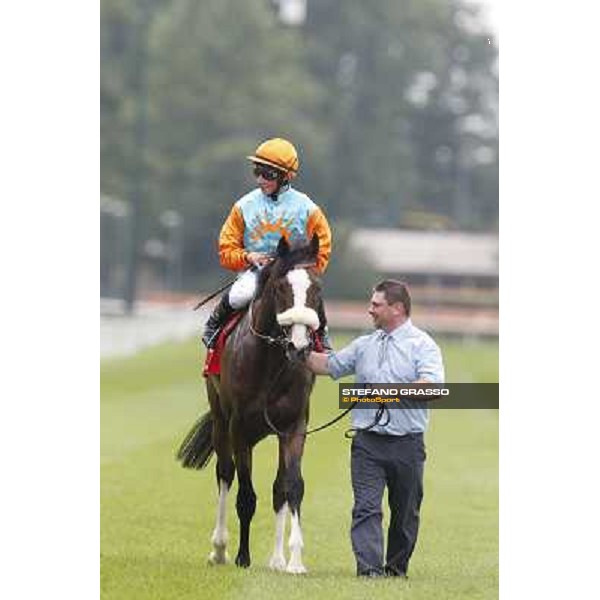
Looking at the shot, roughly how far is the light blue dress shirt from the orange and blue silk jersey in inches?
25.5

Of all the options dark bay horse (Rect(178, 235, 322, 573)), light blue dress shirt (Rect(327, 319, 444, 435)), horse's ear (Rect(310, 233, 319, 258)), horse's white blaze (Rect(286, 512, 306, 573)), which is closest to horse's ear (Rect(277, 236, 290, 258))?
dark bay horse (Rect(178, 235, 322, 573))

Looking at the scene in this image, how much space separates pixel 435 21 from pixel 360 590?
11.2 m

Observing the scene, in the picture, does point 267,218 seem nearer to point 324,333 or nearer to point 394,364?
point 324,333

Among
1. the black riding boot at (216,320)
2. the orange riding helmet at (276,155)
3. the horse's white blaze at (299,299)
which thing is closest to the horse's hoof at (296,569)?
the horse's white blaze at (299,299)

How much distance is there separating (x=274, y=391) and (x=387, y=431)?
633 millimetres

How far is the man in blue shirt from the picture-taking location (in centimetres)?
818

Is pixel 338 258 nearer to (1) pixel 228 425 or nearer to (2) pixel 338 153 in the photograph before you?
(1) pixel 228 425

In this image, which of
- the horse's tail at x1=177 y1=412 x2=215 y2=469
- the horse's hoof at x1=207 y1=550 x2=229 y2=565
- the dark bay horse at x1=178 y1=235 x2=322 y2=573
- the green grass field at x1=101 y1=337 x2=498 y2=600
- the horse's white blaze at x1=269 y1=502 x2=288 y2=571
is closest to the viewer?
the dark bay horse at x1=178 y1=235 x2=322 y2=573

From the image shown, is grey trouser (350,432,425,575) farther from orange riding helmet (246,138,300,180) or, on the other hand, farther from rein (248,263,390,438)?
orange riding helmet (246,138,300,180)

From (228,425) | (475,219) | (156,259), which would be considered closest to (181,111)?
(156,259)

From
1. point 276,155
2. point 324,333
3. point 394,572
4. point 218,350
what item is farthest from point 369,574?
point 276,155

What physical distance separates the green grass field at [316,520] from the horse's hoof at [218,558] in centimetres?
6

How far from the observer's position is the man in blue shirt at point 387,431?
8.18 meters
